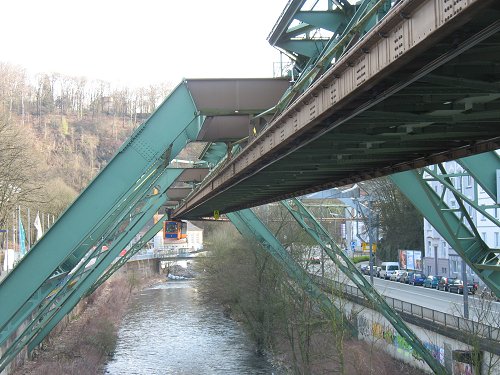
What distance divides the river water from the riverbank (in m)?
0.98

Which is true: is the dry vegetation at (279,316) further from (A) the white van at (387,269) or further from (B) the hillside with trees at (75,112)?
(B) the hillside with trees at (75,112)

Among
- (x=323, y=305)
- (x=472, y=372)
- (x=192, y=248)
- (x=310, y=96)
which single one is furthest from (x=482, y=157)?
(x=192, y=248)

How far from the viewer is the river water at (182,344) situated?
109ft

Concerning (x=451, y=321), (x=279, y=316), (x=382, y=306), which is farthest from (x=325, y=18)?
(x=279, y=316)

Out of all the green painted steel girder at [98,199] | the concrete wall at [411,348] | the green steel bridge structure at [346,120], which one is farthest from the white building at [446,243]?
the green painted steel girder at [98,199]

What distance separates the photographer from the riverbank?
85.8ft

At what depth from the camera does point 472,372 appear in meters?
19.5

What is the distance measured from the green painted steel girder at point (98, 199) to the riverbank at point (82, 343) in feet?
44.8

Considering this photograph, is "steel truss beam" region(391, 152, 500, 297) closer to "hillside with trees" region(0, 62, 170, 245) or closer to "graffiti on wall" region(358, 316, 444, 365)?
"graffiti on wall" region(358, 316, 444, 365)

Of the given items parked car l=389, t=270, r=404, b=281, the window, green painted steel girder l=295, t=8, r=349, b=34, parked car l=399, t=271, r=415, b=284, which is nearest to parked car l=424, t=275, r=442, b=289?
parked car l=399, t=271, r=415, b=284

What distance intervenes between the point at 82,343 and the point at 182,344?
8.18 m

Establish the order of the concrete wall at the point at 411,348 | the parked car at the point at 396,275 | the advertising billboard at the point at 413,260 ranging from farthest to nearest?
1. the advertising billboard at the point at 413,260
2. the parked car at the point at 396,275
3. the concrete wall at the point at 411,348

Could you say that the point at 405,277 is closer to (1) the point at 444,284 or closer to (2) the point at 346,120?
(1) the point at 444,284

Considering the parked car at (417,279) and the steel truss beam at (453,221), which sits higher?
the steel truss beam at (453,221)
